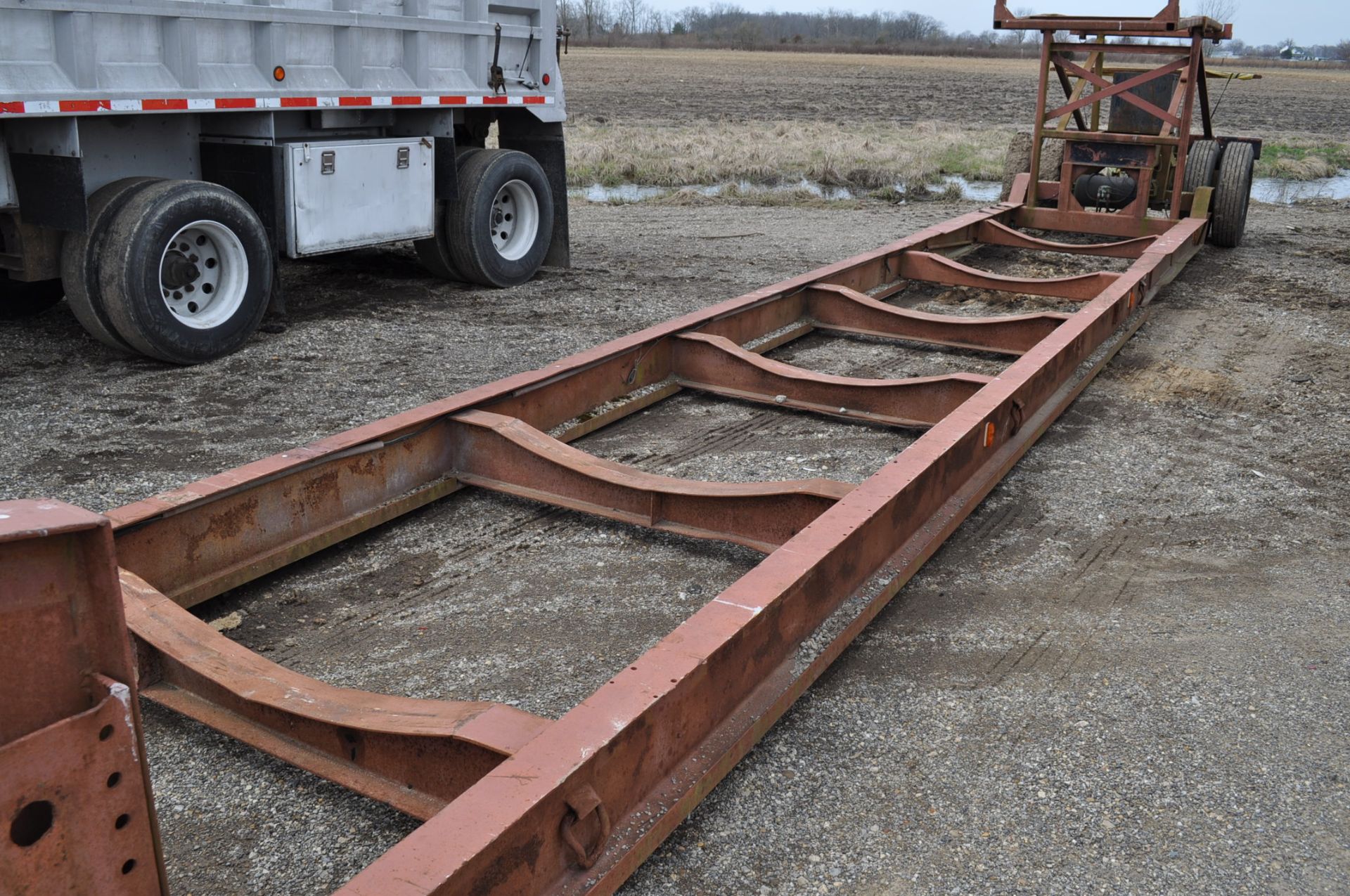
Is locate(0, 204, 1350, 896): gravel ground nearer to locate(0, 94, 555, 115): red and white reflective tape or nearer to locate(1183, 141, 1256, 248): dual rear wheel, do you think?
locate(0, 94, 555, 115): red and white reflective tape

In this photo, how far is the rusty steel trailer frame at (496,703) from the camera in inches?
62.9

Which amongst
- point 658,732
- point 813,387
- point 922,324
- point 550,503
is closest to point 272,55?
point 813,387

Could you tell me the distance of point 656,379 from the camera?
18.7 feet

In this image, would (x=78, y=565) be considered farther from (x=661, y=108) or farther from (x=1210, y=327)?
(x=661, y=108)

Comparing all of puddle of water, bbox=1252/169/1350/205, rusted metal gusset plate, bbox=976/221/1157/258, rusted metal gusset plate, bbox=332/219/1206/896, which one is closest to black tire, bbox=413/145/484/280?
rusted metal gusset plate, bbox=976/221/1157/258

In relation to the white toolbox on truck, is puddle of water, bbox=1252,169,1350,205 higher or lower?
lower

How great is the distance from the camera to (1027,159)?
12000mm

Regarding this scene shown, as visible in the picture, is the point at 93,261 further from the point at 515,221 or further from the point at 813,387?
the point at 813,387

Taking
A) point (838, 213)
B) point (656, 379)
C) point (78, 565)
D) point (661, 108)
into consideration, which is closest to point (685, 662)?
point (78, 565)

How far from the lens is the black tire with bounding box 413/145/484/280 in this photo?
28.0 ft

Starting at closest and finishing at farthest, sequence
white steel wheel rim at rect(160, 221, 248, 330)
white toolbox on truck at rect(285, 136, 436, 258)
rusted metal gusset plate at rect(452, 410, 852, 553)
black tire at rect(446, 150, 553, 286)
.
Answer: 1. rusted metal gusset plate at rect(452, 410, 852, 553)
2. white steel wheel rim at rect(160, 221, 248, 330)
3. white toolbox on truck at rect(285, 136, 436, 258)
4. black tire at rect(446, 150, 553, 286)

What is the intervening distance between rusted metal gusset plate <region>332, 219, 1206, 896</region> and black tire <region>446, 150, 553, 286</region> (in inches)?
203

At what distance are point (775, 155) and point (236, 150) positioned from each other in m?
13.3

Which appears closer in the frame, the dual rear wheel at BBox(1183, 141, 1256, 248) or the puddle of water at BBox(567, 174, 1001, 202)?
the dual rear wheel at BBox(1183, 141, 1256, 248)
